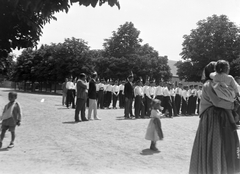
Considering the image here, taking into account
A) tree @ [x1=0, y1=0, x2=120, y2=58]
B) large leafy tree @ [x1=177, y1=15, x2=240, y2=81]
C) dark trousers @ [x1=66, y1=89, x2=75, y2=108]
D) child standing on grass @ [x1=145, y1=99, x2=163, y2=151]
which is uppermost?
large leafy tree @ [x1=177, y1=15, x2=240, y2=81]

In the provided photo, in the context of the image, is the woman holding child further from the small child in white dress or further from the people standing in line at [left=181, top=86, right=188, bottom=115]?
the people standing in line at [left=181, top=86, right=188, bottom=115]

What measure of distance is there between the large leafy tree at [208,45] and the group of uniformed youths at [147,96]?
1132 inches

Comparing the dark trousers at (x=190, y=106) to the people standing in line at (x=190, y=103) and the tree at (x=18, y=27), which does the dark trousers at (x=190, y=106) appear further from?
the tree at (x=18, y=27)

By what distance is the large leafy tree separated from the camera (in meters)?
46.5

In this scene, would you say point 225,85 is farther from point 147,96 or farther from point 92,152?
point 147,96

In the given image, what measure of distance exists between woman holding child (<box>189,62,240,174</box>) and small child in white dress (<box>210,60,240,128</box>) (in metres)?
0.07

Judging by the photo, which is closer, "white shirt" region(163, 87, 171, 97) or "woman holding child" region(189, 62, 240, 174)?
"woman holding child" region(189, 62, 240, 174)

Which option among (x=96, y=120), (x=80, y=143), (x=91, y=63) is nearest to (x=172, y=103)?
(x=96, y=120)

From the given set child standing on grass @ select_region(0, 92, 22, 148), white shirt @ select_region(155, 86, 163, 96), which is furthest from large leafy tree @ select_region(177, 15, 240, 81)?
child standing on grass @ select_region(0, 92, 22, 148)

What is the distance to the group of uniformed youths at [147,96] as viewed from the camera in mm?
14852

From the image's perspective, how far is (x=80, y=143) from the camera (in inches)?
318

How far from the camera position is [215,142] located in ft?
15.0

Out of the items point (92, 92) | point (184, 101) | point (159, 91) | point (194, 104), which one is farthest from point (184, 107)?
point (92, 92)

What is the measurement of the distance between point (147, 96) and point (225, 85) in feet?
38.0
